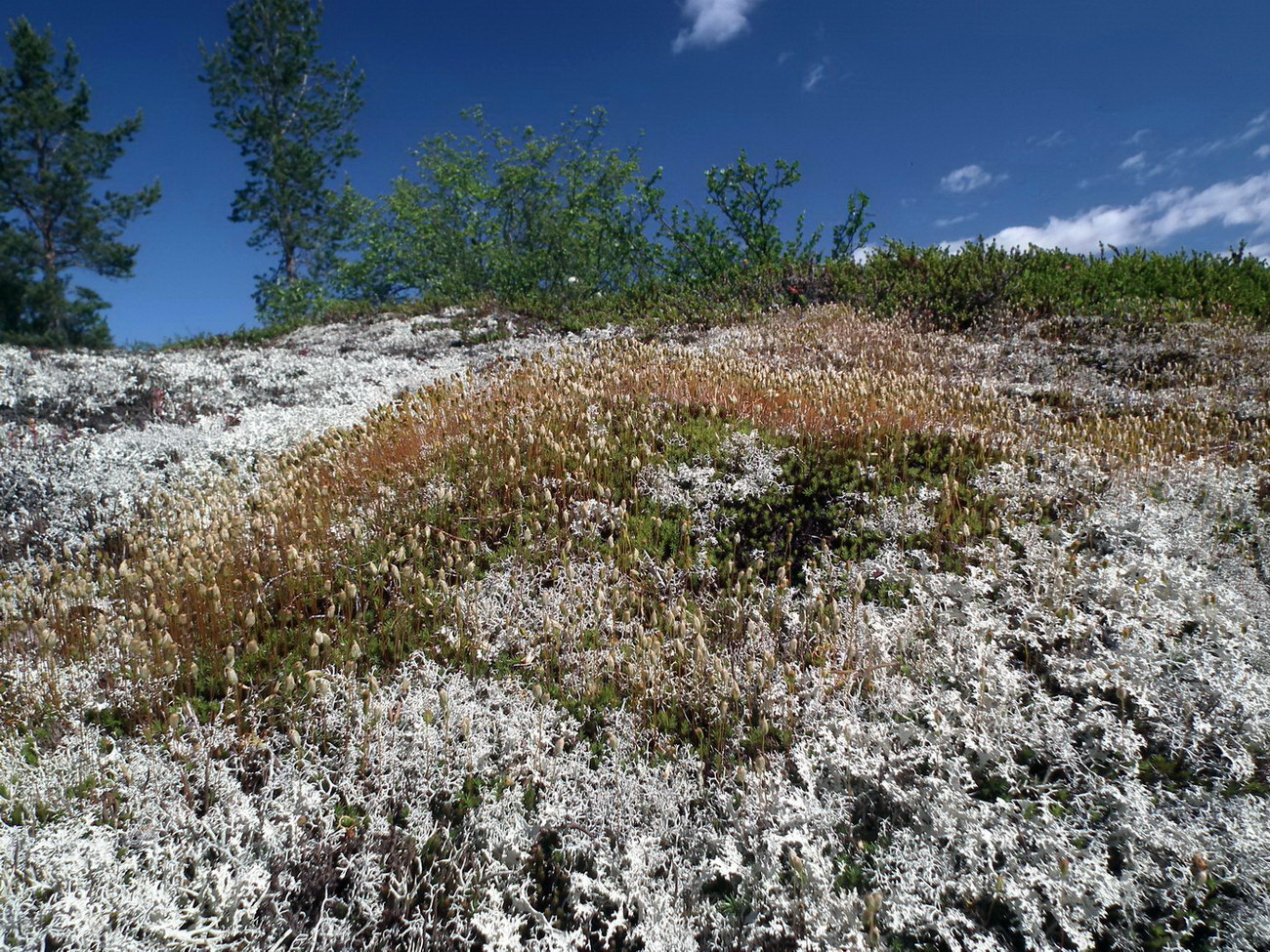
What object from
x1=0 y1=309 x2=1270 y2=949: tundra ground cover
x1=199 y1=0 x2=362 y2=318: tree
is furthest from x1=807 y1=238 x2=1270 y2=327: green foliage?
x1=199 y1=0 x2=362 y2=318: tree

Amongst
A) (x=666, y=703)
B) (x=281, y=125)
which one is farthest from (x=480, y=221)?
(x=666, y=703)

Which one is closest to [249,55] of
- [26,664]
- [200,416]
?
[200,416]

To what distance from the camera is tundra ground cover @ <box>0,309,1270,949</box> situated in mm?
2684

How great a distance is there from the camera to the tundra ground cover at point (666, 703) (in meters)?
2.68

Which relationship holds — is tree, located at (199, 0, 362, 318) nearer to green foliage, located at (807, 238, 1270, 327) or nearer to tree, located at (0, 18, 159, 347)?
tree, located at (0, 18, 159, 347)

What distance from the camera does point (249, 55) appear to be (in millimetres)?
34531

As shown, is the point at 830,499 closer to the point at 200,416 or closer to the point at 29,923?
the point at 29,923

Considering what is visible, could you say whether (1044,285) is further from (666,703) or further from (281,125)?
(281,125)

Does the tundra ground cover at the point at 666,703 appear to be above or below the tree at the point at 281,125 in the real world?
below

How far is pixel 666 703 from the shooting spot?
3670mm

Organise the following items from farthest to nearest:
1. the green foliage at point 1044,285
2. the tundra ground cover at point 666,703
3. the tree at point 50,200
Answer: the tree at point 50,200 → the green foliage at point 1044,285 → the tundra ground cover at point 666,703

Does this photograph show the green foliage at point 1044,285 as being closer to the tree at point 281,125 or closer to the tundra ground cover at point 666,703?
the tundra ground cover at point 666,703

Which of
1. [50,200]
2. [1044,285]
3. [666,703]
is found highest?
[50,200]

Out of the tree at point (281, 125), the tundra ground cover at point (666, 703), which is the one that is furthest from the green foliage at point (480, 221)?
the tundra ground cover at point (666, 703)
